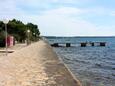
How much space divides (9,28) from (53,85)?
8571 cm

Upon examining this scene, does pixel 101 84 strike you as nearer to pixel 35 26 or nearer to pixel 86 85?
pixel 86 85

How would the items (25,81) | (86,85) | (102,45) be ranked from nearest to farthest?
1. (25,81)
2. (86,85)
3. (102,45)

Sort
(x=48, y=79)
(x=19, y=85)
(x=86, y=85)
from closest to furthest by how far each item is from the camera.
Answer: (x=19, y=85) → (x=48, y=79) → (x=86, y=85)

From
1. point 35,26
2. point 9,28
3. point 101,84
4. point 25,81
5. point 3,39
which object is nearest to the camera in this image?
point 25,81

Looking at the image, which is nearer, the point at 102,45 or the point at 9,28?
the point at 9,28

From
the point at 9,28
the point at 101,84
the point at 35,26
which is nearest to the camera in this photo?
the point at 101,84

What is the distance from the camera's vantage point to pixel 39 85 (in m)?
14.3

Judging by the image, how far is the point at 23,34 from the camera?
102 meters

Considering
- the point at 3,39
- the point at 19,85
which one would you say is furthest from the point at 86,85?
the point at 3,39

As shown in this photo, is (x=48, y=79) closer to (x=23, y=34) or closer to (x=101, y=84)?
(x=101, y=84)

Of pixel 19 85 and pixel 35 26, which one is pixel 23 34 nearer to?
pixel 35 26

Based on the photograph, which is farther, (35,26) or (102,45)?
(35,26)

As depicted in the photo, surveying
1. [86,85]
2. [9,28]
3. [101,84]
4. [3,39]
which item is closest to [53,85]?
[86,85]

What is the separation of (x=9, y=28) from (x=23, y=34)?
15.9 ft
